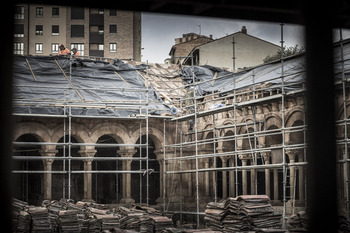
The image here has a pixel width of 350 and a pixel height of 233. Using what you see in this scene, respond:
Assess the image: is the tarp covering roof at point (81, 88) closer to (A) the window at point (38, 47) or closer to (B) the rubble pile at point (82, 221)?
(B) the rubble pile at point (82, 221)

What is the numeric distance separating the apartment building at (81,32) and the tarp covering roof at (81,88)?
100 feet

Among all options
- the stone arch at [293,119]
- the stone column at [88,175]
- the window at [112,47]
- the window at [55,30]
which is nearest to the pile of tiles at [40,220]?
the stone column at [88,175]

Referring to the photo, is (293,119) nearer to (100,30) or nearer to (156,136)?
(156,136)

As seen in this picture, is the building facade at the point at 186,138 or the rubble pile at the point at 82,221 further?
the building facade at the point at 186,138

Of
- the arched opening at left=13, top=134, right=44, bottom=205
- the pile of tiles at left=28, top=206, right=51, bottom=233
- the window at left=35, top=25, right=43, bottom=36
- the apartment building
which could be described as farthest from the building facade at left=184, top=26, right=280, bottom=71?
the pile of tiles at left=28, top=206, right=51, bottom=233

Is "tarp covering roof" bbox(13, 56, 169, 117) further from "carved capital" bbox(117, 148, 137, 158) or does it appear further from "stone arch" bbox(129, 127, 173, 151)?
"carved capital" bbox(117, 148, 137, 158)

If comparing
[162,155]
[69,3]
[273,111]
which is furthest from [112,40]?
[69,3]

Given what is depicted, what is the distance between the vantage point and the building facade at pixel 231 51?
43.8 m

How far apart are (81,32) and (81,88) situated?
36.1 meters

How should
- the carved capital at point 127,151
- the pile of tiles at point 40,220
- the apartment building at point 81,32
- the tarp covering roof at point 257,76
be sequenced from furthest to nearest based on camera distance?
the apartment building at point 81,32 < the carved capital at point 127,151 < the tarp covering roof at point 257,76 < the pile of tiles at point 40,220

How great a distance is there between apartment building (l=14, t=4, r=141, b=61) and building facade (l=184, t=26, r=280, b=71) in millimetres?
16224

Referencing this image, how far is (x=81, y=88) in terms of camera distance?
2547 cm

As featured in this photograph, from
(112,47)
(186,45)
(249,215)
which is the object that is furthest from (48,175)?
(112,47)

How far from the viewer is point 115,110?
25.8 metres
